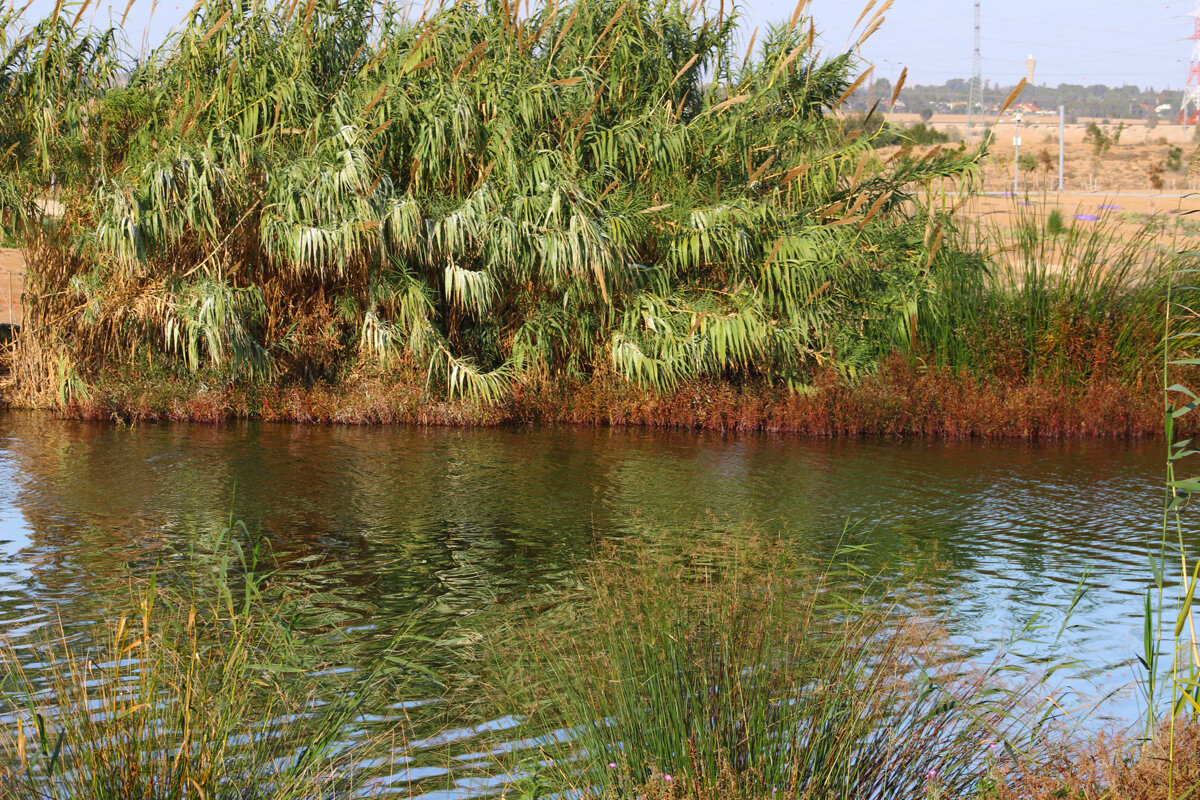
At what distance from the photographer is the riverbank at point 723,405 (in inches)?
517

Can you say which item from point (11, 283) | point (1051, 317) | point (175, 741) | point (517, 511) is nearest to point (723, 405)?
point (1051, 317)

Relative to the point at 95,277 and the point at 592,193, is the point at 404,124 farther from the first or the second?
the point at 95,277

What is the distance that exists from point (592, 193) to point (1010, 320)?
5.04m

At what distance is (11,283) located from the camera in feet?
65.0

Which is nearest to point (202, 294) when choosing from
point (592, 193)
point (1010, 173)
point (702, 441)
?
point (592, 193)

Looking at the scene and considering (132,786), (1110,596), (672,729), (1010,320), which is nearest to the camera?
(132,786)

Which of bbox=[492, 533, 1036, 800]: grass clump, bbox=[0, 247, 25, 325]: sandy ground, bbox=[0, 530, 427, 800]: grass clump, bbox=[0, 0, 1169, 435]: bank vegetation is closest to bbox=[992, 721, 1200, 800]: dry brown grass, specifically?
bbox=[492, 533, 1036, 800]: grass clump

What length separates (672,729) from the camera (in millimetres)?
3404

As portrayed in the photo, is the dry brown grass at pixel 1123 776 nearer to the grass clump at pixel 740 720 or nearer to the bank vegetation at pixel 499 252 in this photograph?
the grass clump at pixel 740 720

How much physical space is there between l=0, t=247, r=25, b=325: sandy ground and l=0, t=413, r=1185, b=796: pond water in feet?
22.7

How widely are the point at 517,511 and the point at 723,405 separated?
496 cm

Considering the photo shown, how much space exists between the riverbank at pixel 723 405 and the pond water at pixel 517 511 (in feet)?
1.33

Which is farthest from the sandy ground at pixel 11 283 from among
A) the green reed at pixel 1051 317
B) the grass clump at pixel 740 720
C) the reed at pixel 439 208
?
the grass clump at pixel 740 720

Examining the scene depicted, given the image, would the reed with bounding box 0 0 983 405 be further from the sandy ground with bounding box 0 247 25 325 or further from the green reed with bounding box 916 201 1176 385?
the sandy ground with bounding box 0 247 25 325
